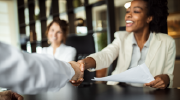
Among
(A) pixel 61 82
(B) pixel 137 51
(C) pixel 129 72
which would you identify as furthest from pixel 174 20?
(A) pixel 61 82

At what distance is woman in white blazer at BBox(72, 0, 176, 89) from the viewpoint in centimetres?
132

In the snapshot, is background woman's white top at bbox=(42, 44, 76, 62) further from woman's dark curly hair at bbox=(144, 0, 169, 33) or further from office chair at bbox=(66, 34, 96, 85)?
woman's dark curly hair at bbox=(144, 0, 169, 33)

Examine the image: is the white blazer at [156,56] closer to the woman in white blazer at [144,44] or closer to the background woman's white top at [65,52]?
the woman in white blazer at [144,44]

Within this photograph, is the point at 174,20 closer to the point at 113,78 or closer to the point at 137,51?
the point at 137,51

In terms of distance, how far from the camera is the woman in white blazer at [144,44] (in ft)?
4.34

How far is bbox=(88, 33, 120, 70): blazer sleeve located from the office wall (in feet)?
15.6

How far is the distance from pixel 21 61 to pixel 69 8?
125 inches

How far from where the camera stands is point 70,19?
3607mm

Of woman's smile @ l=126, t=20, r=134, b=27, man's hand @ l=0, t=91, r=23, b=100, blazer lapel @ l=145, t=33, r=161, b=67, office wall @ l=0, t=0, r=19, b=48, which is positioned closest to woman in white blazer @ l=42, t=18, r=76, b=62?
woman's smile @ l=126, t=20, r=134, b=27

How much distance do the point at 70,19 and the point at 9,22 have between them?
3093 mm

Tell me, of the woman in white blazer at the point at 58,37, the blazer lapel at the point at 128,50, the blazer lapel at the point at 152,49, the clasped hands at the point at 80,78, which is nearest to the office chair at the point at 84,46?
the woman in white blazer at the point at 58,37

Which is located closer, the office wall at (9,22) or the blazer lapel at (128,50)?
the blazer lapel at (128,50)

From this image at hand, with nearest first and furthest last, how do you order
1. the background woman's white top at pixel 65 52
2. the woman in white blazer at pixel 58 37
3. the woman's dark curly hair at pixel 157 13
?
1. the woman's dark curly hair at pixel 157 13
2. the background woman's white top at pixel 65 52
3. the woman in white blazer at pixel 58 37

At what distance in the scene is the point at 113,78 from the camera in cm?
79
